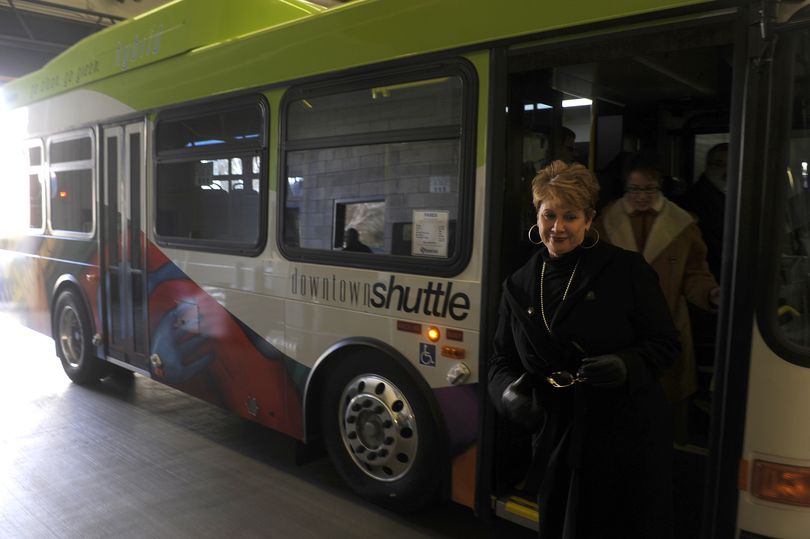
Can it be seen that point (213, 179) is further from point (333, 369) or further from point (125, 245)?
point (333, 369)

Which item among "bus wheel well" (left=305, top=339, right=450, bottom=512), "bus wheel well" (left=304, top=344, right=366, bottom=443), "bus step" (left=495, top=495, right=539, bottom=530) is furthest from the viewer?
"bus wheel well" (left=304, top=344, right=366, bottom=443)

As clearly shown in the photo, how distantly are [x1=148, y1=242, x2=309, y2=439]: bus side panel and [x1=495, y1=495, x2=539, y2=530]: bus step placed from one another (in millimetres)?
1416

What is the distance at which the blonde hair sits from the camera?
2.19 meters

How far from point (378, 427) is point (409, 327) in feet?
2.18

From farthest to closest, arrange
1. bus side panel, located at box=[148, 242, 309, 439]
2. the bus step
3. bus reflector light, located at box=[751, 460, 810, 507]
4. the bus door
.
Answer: the bus door
bus side panel, located at box=[148, 242, 309, 439]
the bus step
bus reflector light, located at box=[751, 460, 810, 507]

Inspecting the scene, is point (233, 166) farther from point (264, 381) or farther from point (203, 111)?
point (264, 381)

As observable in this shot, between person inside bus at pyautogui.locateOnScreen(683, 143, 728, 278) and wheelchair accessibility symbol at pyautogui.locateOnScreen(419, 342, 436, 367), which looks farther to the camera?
person inside bus at pyautogui.locateOnScreen(683, 143, 728, 278)

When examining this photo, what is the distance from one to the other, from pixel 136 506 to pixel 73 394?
109 inches

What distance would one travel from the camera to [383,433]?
3.61 meters

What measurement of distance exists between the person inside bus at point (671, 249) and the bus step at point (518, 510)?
887mm

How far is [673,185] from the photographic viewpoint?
4.41 meters

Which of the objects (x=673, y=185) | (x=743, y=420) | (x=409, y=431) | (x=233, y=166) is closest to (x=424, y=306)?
(x=409, y=431)

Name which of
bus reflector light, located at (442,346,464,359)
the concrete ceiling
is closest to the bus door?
bus reflector light, located at (442,346,464,359)

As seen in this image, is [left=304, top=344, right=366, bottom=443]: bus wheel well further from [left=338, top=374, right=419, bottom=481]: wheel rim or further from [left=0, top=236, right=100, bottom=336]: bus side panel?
[left=0, top=236, right=100, bottom=336]: bus side panel
